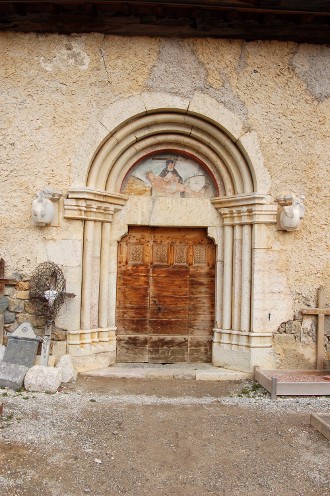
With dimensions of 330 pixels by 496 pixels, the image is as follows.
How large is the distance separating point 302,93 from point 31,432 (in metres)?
4.88

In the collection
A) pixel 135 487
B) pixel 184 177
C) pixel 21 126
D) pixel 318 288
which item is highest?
pixel 21 126

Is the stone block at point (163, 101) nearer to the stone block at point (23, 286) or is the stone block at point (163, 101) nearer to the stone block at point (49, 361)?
the stone block at point (23, 286)

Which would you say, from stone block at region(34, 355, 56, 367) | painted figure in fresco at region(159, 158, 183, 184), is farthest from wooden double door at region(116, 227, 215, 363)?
stone block at region(34, 355, 56, 367)

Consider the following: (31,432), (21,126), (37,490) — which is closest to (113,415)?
(31,432)

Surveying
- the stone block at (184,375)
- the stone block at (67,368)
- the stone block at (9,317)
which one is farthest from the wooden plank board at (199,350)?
the stone block at (9,317)

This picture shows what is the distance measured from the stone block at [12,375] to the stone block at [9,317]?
629 millimetres

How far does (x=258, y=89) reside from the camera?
5.56 m

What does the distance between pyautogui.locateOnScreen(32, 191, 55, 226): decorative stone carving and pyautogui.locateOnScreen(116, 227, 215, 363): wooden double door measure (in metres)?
1.15

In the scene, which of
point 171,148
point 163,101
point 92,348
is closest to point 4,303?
point 92,348

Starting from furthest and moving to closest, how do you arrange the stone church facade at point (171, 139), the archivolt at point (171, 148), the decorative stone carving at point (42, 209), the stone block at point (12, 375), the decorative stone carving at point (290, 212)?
1. the archivolt at point (171, 148)
2. the stone church facade at point (171, 139)
3. the decorative stone carving at point (290, 212)
4. the decorative stone carving at point (42, 209)
5. the stone block at point (12, 375)

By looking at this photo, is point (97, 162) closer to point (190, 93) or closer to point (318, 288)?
point (190, 93)

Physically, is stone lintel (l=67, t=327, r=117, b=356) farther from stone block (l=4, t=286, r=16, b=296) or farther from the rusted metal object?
the rusted metal object

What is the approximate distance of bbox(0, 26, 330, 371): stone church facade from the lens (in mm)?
5445

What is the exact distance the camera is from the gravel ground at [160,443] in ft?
9.86
